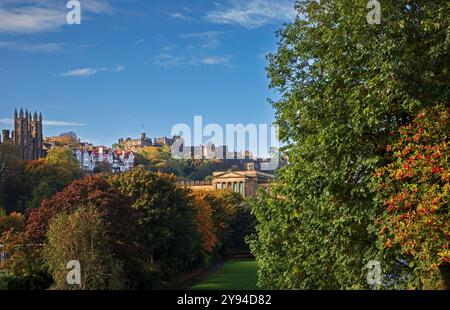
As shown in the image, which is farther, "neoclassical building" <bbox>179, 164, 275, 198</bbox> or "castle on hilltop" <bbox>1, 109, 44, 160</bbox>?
"neoclassical building" <bbox>179, 164, 275, 198</bbox>

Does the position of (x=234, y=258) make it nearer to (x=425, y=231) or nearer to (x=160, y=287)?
(x=160, y=287)

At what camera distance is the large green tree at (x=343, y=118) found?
15578mm

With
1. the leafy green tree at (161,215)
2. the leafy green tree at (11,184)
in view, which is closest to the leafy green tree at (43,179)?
the leafy green tree at (11,184)

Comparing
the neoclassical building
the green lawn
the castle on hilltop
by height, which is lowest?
the green lawn

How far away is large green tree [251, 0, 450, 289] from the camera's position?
613 inches

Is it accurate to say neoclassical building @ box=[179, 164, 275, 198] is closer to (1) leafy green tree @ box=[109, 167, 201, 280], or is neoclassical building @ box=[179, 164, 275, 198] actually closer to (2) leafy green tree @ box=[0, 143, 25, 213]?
(2) leafy green tree @ box=[0, 143, 25, 213]

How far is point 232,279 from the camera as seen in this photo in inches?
1945

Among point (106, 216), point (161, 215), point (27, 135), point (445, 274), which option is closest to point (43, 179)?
point (27, 135)

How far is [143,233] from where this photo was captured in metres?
40.0

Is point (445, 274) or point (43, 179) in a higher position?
point (43, 179)

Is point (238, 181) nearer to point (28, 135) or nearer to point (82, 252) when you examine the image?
point (28, 135)

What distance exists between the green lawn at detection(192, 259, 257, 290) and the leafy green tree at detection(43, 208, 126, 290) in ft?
58.0

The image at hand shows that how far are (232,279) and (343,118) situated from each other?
34.8 meters

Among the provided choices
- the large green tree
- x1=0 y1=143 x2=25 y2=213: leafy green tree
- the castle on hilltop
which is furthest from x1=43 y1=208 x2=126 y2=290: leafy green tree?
the castle on hilltop
